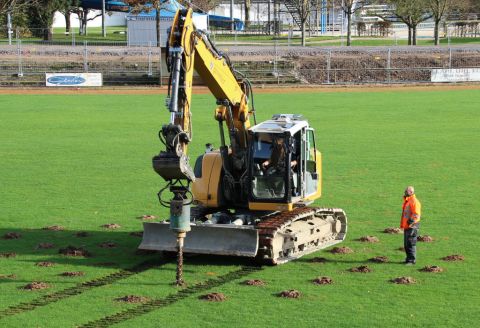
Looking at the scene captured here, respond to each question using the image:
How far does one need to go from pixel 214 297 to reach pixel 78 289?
263 centimetres

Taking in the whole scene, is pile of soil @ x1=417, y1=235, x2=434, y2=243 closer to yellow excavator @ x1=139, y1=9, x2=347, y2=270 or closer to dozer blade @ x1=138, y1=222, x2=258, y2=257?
yellow excavator @ x1=139, y1=9, x2=347, y2=270

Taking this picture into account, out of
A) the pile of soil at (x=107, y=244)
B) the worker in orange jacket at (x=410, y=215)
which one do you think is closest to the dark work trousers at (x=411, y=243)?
the worker in orange jacket at (x=410, y=215)

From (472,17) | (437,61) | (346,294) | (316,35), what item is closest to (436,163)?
(346,294)

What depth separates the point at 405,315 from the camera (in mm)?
15789

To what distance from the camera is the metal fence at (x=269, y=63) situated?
67.2m

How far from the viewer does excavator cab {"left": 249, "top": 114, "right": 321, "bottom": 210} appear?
20219 millimetres

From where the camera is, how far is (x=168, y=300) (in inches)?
661

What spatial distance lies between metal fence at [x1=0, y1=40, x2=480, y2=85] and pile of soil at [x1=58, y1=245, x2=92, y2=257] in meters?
44.2

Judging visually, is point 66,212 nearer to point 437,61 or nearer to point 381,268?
point 381,268

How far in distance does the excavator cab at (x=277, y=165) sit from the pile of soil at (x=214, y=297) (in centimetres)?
394

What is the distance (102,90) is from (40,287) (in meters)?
45.7

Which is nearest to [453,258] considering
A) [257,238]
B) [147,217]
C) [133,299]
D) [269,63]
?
[257,238]

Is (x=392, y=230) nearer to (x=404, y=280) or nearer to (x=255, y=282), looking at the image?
(x=404, y=280)

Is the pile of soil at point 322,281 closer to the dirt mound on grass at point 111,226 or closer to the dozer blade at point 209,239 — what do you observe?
the dozer blade at point 209,239
